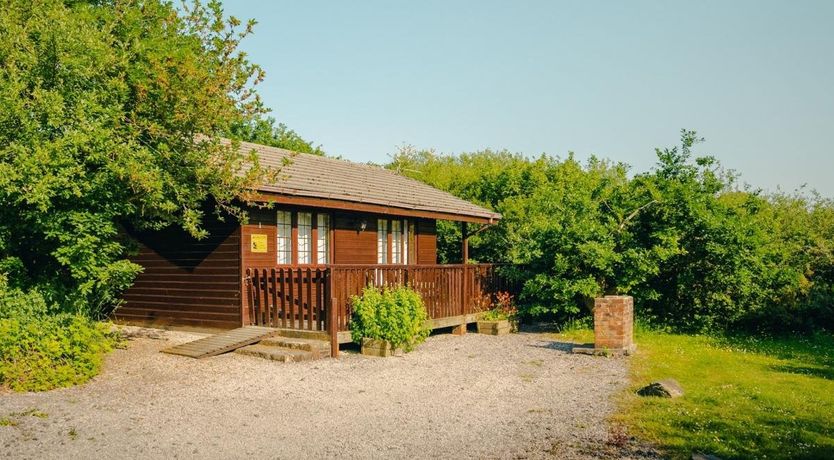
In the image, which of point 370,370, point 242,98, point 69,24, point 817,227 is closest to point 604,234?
point 370,370

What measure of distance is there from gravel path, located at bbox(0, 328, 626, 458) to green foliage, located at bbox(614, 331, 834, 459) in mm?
A: 605

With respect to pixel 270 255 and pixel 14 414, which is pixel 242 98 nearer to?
pixel 270 255

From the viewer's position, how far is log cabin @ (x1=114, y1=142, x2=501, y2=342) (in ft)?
44.0

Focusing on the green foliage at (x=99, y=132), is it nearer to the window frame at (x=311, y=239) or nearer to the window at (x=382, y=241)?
the window frame at (x=311, y=239)

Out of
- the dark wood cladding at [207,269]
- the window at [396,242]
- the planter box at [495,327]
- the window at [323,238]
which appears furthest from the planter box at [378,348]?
the window at [396,242]

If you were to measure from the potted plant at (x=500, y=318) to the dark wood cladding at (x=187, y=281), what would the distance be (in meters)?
6.25

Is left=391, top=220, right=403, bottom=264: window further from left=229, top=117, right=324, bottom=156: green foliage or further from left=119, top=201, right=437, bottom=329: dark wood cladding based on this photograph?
left=229, top=117, right=324, bottom=156: green foliage

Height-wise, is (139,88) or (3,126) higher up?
(139,88)

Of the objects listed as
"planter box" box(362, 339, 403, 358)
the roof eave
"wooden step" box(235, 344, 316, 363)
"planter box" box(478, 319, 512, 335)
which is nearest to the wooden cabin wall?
the roof eave

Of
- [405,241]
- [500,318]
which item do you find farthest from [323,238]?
[500,318]

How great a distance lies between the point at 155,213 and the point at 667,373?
30.6 ft

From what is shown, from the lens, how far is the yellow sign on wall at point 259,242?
48.1 feet

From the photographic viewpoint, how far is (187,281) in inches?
603

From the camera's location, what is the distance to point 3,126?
10.2 metres
